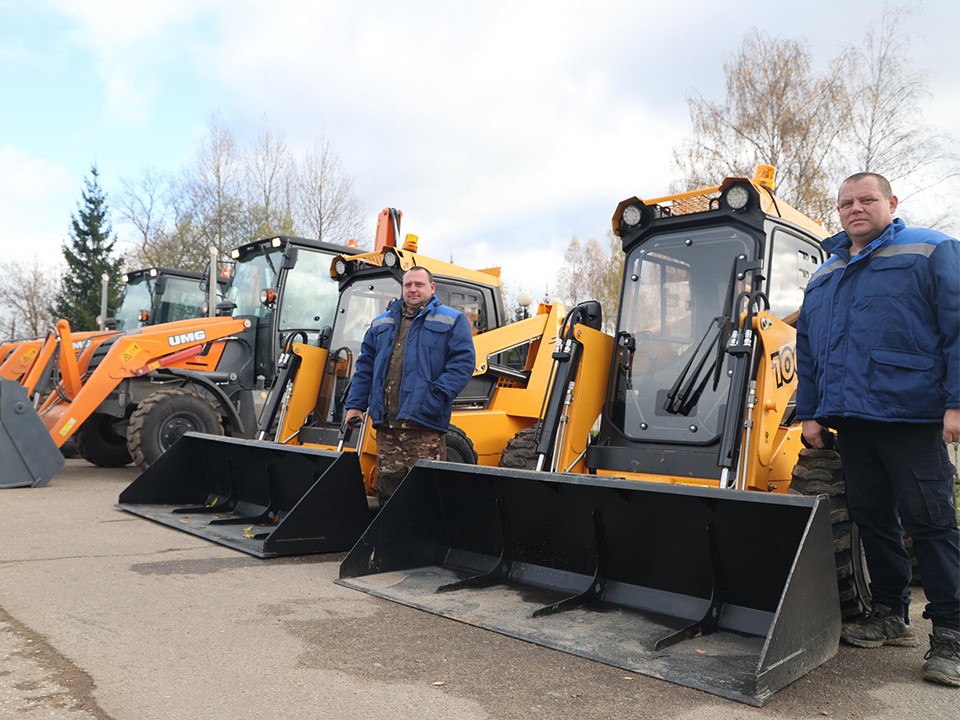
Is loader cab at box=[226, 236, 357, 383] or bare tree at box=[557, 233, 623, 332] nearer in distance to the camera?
loader cab at box=[226, 236, 357, 383]

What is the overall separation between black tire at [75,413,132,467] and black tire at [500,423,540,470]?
21.0ft

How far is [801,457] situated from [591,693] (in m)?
1.82

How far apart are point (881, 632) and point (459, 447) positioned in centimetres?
389

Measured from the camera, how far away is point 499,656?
3.61 m

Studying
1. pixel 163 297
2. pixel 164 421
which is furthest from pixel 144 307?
pixel 164 421

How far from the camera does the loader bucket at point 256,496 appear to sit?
5.56m

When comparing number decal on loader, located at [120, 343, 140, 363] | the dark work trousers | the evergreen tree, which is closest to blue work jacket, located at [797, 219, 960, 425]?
the dark work trousers

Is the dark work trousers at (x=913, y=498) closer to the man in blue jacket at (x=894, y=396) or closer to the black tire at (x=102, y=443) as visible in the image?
the man in blue jacket at (x=894, y=396)

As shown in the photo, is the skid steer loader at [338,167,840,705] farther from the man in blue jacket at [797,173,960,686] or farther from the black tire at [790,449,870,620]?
the man in blue jacket at [797,173,960,686]

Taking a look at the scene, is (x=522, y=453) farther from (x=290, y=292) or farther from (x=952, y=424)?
(x=290, y=292)

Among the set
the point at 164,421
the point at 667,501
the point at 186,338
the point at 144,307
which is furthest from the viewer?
the point at 144,307

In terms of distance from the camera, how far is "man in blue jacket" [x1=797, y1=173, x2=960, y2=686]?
347 centimetres

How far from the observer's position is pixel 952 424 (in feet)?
10.9

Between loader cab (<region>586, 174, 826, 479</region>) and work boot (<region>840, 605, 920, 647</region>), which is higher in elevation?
loader cab (<region>586, 174, 826, 479</region>)
